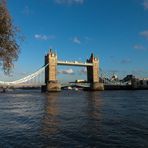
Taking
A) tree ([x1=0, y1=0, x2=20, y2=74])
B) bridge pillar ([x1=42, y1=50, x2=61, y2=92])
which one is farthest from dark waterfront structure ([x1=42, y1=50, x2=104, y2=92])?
tree ([x1=0, y1=0, x2=20, y2=74])

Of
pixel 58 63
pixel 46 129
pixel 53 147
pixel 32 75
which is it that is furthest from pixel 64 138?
pixel 58 63

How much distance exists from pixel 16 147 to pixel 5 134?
14.2 feet

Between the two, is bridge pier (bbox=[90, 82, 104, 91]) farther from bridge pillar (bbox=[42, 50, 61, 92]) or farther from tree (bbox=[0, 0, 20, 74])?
tree (bbox=[0, 0, 20, 74])

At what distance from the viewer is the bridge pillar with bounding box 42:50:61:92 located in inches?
6390

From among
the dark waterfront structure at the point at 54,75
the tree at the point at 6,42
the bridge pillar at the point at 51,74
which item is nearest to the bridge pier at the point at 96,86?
the dark waterfront structure at the point at 54,75

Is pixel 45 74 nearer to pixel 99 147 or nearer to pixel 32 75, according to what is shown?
pixel 32 75

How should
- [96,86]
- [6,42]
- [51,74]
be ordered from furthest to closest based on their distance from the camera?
1. [96,86]
2. [51,74]
3. [6,42]

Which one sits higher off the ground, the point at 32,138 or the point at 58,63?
the point at 58,63

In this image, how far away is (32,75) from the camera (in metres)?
165

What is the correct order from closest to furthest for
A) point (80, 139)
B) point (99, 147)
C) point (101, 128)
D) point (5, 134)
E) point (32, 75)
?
point (99, 147) → point (80, 139) → point (5, 134) → point (101, 128) → point (32, 75)

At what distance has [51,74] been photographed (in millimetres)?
169625

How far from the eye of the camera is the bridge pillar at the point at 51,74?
532 feet

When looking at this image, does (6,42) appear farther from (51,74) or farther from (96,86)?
(96,86)

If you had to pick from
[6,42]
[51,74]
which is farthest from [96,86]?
[6,42]
